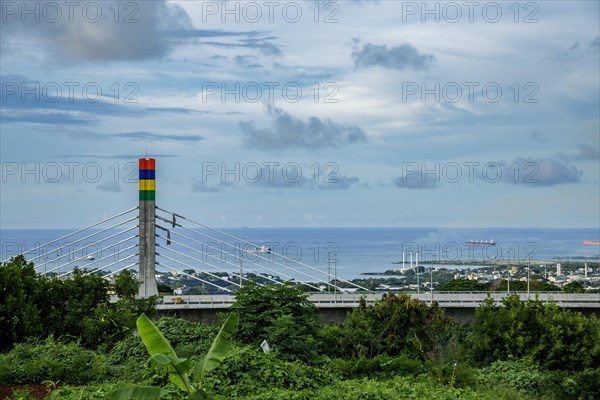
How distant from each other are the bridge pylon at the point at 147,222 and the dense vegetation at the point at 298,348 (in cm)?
608

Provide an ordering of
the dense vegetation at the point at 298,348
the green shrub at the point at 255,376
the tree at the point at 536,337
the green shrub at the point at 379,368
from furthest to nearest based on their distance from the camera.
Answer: the tree at the point at 536,337
the green shrub at the point at 379,368
the dense vegetation at the point at 298,348
the green shrub at the point at 255,376

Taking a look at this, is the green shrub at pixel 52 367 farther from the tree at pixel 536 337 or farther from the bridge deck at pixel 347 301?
the bridge deck at pixel 347 301

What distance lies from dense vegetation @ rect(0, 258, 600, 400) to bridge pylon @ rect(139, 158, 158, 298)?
19.9ft

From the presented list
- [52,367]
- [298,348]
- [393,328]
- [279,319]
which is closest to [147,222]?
[393,328]

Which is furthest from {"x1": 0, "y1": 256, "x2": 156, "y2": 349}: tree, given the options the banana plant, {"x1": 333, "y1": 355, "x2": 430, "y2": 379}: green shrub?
the banana plant

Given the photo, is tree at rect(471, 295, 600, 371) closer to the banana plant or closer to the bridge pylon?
the bridge pylon

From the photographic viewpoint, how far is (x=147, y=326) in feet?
31.9

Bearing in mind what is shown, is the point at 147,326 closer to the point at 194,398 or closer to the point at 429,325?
the point at 194,398

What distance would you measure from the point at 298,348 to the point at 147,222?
1268 cm

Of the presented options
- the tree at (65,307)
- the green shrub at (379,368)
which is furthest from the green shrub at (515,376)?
the tree at (65,307)

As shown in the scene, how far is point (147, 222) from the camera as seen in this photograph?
27.4 m

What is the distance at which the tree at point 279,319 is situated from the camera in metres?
15.8

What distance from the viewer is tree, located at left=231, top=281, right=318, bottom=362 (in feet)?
52.0

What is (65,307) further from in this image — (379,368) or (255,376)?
(255,376)
